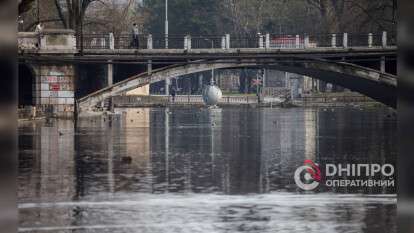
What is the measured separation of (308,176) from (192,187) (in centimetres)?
471

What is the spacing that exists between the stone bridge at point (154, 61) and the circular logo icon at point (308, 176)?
39.7 meters

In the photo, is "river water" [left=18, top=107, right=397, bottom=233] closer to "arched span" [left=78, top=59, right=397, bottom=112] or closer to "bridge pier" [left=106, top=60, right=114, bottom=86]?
"arched span" [left=78, top=59, right=397, bottom=112]

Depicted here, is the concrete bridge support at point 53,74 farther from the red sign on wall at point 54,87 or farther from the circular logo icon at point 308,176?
the circular logo icon at point 308,176

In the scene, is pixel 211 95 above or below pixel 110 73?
below

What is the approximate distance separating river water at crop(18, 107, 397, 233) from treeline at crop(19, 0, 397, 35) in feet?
126

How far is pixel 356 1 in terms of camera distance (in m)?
81.0

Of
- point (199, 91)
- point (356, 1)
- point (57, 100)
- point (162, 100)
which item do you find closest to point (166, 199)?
point (57, 100)

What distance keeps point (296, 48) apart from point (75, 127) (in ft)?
75.5

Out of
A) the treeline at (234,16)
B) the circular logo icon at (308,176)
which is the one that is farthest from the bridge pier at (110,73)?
the circular logo icon at (308,176)

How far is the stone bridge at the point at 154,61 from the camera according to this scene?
212 ft

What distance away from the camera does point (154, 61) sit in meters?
68.3

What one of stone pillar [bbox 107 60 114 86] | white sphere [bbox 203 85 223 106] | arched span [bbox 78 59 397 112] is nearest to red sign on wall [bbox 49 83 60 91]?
arched span [bbox 78 59 397 112]

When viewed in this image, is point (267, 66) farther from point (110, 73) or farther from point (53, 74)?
point (53, 74)

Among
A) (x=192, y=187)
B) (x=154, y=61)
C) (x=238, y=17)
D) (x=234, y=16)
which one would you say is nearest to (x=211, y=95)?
(x=234, y=16)
